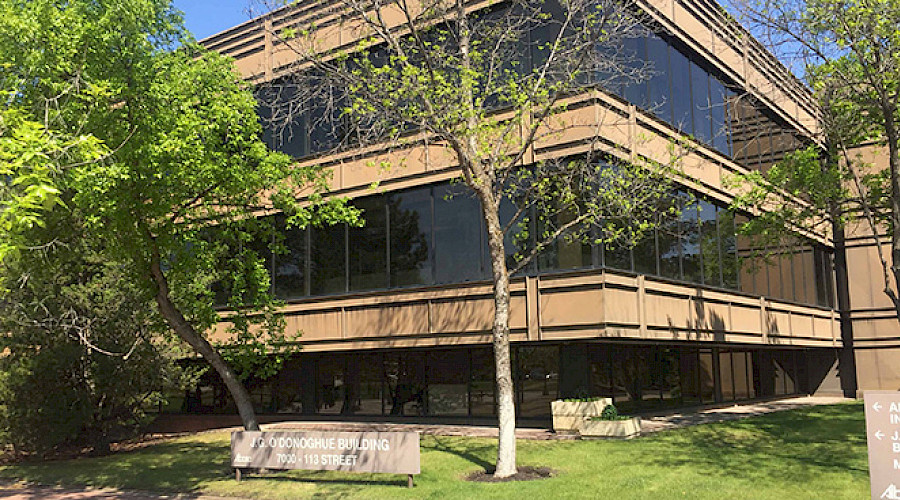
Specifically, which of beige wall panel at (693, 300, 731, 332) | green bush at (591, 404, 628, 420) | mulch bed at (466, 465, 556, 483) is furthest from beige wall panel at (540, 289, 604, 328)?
beige wall panel at (693, 300, 731, 332)

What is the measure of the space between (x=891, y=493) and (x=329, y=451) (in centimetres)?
832

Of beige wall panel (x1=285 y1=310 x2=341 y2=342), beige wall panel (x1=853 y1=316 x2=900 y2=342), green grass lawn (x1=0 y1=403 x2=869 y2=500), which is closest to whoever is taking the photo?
green grass lawn (x1=0 y1=403 x2=869 y2=500)

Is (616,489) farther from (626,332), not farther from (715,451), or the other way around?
(626,332)

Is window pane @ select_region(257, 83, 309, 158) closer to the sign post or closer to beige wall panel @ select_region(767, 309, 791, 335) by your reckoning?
the sign post

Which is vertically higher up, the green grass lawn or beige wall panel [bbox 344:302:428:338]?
beige wall panel [bbox 344:302:428:338]

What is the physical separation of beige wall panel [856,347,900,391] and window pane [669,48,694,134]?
47.9ft

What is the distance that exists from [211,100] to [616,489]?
9887mm

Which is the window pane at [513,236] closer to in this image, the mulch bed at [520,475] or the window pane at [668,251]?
the window pane at [668,251]

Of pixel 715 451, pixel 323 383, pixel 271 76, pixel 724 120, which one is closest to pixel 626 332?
pixel 715 451

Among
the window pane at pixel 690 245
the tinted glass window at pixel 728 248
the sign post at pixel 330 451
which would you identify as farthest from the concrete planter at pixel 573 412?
the tinted glass window at pixel 728 248

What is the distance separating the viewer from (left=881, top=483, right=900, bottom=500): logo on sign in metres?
8.56

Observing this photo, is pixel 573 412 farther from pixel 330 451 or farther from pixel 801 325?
pixel 801 325

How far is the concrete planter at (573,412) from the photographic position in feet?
59.2

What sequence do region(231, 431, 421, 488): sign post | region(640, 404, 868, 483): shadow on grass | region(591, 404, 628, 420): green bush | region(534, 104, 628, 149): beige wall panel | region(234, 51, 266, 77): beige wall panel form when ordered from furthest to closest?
region(234, 51, 266, 77): beige wall panel → region(534, 104, 628, 149): beige wall panel → region(591, 404, 628, 420): green bush → region(640, 404, 868, 483): shadow on grass → region(231, 431, 421, 488): sign post
